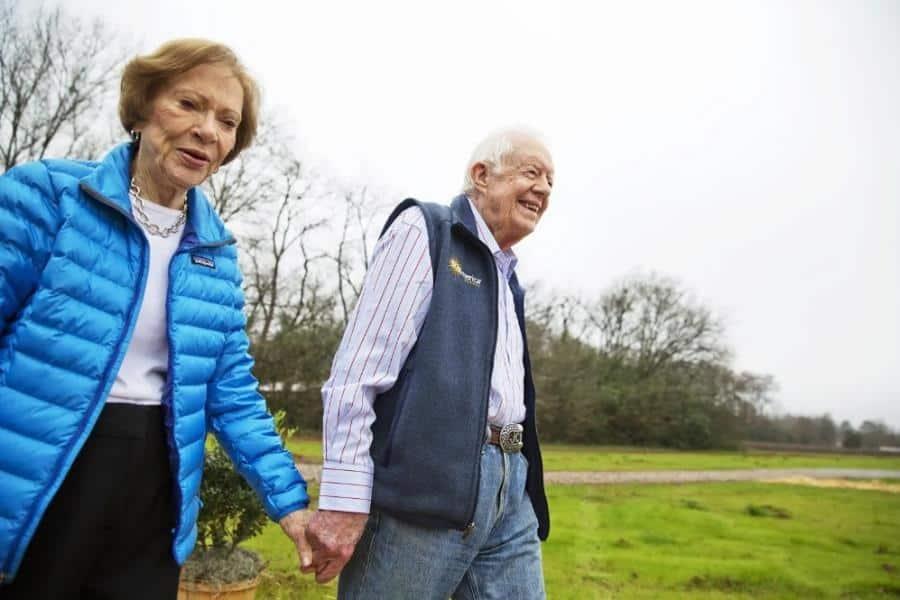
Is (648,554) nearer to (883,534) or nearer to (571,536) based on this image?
(571,536)

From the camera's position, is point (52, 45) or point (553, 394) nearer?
point (52, 45)

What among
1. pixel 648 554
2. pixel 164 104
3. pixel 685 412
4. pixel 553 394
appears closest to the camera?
pixel 164 104

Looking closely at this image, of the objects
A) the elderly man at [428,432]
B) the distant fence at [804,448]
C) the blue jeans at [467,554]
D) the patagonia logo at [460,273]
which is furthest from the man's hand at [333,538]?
the distant fence at [804,448]

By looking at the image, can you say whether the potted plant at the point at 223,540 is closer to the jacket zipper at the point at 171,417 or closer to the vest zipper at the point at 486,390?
the jacket zipper at the point at 171,417

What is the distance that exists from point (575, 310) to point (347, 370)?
37.0m

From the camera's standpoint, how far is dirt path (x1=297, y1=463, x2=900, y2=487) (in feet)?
48.1

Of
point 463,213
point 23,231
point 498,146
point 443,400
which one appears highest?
point 498,146

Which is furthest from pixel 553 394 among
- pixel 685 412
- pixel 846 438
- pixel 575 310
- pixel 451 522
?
pixel 451 522

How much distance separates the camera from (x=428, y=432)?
1973 mm

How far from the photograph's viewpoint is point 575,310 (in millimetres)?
38156

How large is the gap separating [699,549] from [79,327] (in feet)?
27.4

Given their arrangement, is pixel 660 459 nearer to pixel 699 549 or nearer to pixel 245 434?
pixel 699 549

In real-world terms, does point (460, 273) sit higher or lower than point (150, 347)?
higher

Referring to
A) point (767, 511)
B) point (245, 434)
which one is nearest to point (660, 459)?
point (767, 511)
